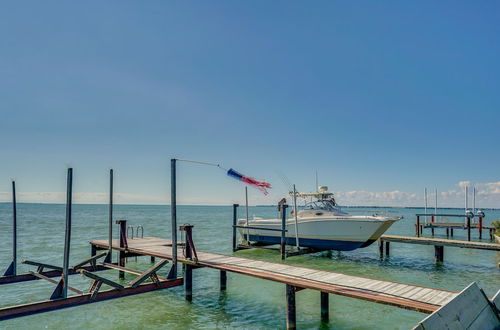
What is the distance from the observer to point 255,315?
11.1m

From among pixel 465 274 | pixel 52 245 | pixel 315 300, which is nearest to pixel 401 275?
pixel 465 274

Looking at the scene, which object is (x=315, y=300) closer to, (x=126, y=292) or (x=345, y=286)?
(x=345, y=286)

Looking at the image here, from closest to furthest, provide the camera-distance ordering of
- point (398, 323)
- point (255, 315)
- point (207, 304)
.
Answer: point (398, 323)
point (255, 315)
point (207, 304)

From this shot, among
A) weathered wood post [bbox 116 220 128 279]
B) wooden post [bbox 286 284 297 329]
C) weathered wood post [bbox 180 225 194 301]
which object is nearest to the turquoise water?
weathered wood post [bbox 180 225 194 301]

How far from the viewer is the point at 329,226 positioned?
828 inches

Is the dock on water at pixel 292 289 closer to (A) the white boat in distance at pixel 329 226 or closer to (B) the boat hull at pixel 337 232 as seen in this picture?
(A) the white boat in distance at pixel 329 226

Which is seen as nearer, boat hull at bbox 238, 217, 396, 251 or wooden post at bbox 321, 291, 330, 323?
wooden post at bbox 321, 291, 330, 323

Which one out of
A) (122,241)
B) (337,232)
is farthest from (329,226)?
(122,241)

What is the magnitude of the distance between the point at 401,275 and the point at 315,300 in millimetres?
7360

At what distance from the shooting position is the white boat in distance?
2011 centimetres

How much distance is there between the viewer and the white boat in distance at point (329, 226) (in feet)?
66.0

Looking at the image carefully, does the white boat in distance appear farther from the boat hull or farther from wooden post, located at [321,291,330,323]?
wooden post, located at [321,291,330,323]

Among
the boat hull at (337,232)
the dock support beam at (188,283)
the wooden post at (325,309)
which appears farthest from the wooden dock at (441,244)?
the dock support beam at (188,283)

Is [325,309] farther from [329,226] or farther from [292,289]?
[329,226]
